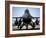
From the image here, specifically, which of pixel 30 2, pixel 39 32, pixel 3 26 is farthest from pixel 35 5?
pixel 3 26

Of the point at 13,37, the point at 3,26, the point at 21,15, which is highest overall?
the point at 21,15

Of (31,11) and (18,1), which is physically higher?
(18,1)

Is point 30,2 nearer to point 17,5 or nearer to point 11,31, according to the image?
point 17,5

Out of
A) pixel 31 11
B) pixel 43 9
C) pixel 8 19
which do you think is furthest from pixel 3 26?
pixel 43 9

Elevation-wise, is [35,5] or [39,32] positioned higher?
[35,5]

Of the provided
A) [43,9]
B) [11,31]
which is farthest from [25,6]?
[11,31]

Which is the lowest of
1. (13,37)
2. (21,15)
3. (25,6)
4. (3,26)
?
(13,37)

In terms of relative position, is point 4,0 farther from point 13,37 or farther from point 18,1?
point 13,37
